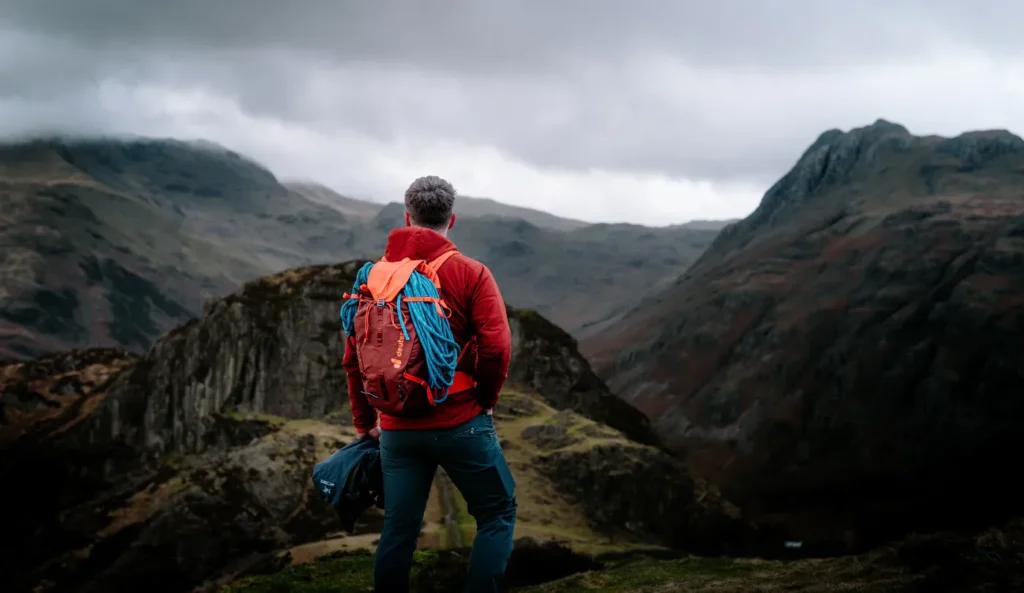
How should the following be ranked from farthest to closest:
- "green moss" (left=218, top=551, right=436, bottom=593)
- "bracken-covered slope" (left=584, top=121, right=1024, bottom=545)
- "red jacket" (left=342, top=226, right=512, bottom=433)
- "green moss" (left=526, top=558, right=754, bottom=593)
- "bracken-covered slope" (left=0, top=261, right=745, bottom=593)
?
1. "bracken-covered slope" (left=584, top=121, right=1024, bottom=545)
2. "bracken-covered slope" (left=0, top=261, right=745, bottom=593)
3. "green moss" (left=218, top=551, right=436, bottom=593)
4. "green moss" (left=526, top=558, right=754, bottom=593)
5. "red jacket" (left=342, top=226, right=512, bottom=433)

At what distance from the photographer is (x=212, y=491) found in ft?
163

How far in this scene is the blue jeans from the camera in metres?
7.42

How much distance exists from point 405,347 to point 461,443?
101cm

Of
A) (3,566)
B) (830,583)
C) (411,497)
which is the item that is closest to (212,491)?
(3,566)

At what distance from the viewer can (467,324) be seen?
7707 mm

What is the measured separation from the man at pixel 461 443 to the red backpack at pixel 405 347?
138 millimetres

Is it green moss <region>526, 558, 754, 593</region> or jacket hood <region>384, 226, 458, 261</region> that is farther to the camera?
green moss <region>526, 558, 754, 593</region>

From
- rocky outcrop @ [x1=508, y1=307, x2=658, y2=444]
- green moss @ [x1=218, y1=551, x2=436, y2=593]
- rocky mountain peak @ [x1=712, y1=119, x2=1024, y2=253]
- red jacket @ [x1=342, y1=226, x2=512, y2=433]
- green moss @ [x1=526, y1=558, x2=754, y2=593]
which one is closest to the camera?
red jacket @ [x1=342, y1=226, x2=512, y2=433]

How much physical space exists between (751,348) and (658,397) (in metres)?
16.6

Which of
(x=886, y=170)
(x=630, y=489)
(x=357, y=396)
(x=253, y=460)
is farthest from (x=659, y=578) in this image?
(x=886, y=170)

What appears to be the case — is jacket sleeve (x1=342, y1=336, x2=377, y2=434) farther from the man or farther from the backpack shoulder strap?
the backpack shoulder strap

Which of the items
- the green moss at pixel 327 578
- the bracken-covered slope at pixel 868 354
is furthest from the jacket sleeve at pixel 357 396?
the bracken-covered slope at pixel 868 354

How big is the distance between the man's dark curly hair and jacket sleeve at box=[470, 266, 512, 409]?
2.41ft

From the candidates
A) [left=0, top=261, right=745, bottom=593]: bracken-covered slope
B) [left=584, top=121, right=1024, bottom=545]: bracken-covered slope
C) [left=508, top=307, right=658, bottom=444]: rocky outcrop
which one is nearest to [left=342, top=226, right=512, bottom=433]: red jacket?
[left=0, top=261, right=745, bottom=593]: bracken-covered slope
